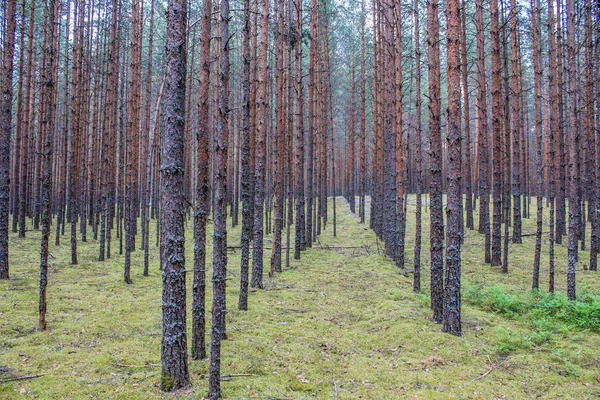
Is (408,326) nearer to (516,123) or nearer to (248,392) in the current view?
(248,392)

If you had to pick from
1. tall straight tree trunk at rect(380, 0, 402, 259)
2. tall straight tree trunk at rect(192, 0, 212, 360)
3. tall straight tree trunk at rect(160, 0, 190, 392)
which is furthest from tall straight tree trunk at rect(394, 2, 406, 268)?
tall straight tree trunk at rect(160, 0, 190, 392)

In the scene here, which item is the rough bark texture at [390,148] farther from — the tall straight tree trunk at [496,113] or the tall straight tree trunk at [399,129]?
the tall straight tree trunk at [496,113]

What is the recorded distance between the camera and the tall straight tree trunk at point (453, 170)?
6.75 m

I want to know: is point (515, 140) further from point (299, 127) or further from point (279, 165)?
point (279, 165)

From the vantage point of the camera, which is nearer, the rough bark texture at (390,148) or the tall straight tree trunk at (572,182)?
the tall straight tree trunk at (572,182)

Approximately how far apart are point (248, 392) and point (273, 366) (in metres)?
0.97

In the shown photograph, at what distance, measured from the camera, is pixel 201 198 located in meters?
→ 5.16

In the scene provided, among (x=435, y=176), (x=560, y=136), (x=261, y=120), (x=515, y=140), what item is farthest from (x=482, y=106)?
(x=261, y=120)

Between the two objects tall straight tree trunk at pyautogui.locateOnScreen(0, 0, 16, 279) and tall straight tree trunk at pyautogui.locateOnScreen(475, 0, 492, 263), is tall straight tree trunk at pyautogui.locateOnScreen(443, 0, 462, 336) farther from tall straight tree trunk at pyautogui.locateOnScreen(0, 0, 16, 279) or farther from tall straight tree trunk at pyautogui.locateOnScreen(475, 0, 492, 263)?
tall straight tree trunk at pyautogui.locateOnScreen(0, 0, 16, 279)

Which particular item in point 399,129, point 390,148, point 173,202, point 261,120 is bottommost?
point 173,202

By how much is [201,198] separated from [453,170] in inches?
172

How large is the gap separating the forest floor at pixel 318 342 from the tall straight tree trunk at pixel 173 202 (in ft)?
1.55

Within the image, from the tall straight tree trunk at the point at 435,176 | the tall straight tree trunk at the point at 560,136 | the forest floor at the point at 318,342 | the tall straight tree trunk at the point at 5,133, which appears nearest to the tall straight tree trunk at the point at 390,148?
the forest floor at the point at 318,342

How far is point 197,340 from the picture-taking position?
5.73 metres
